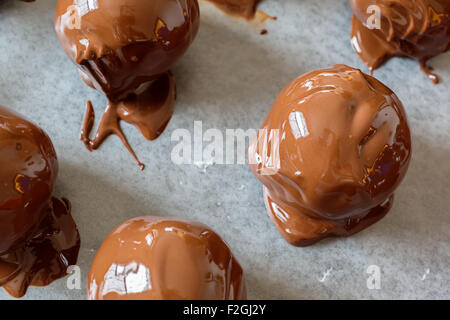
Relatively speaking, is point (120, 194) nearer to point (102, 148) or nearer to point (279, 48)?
point (102, 148)

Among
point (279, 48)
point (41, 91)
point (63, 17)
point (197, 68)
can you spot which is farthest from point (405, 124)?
point (41, 91)

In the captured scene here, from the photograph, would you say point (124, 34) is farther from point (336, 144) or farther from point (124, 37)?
point (336, 144)

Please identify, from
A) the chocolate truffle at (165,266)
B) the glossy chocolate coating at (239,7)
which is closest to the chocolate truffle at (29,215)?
the chocolate truffle at (165,266)

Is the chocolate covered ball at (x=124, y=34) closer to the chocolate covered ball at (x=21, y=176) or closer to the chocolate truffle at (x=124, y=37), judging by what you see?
the chocolate truffle at (x=124, y=37)

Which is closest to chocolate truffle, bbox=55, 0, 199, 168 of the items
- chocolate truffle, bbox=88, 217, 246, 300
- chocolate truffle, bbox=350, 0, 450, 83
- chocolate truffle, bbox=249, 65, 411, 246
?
chocolate truffle, bbox=249, 65, 411, 246

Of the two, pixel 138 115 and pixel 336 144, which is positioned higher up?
pixel 336 144

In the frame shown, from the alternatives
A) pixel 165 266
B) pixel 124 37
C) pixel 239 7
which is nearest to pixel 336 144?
pixel 165 266
